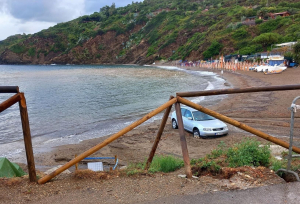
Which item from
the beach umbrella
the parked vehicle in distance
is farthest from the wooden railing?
the parked vehicle in distance

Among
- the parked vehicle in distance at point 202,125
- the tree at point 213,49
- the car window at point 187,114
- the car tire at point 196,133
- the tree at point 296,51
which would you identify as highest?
the tree at point 213,49

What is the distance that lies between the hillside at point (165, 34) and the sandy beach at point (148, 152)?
45919 mm

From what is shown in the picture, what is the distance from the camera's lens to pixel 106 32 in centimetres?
14500

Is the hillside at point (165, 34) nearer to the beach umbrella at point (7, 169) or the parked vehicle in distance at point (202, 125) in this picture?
the parked vehicle in distance at point (202, 125)

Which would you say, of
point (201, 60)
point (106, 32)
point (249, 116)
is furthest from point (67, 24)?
point (249, 116)

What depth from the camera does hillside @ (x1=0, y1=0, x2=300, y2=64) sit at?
74438 millimetres

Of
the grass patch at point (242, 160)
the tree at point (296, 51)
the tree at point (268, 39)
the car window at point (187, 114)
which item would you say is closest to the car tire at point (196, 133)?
the car window at point (187, 114)

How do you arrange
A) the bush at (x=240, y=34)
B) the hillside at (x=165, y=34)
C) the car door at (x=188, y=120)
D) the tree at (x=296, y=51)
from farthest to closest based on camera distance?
the bush at (x=240, y=34)
the hillside at (x=165, y=34)
the tree at (x=296, y=51)
the car door at (x=188, y=120)

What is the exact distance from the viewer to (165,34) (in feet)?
396

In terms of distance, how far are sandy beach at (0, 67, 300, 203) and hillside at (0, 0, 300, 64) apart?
45919mm

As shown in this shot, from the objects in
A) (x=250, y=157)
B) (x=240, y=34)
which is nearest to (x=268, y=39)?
(x=240, y=34)

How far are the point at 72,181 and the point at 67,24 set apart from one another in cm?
19323

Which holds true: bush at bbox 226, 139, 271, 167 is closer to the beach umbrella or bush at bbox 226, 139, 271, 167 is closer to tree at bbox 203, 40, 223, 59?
the beach umbrella

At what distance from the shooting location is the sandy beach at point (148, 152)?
156 inches
